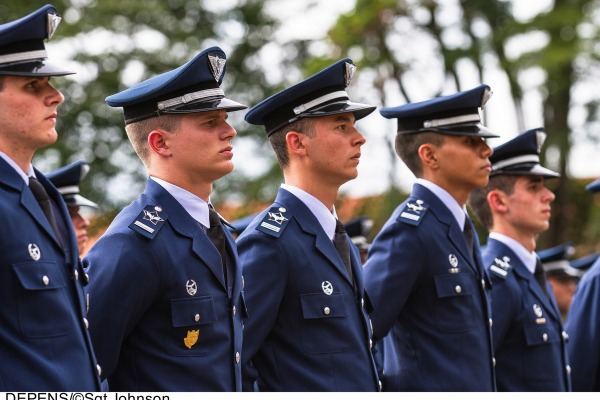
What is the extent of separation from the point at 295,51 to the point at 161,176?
51.4 ft

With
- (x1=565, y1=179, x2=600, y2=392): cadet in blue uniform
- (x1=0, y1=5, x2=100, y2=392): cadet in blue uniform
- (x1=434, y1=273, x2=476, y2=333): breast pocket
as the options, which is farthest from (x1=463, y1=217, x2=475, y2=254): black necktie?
(x1=0, y1=5, x2=100, y2=392): cadet in blue uniform

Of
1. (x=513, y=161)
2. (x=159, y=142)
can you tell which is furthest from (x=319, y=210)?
(x=513, y=161)

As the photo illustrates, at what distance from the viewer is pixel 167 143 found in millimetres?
4855

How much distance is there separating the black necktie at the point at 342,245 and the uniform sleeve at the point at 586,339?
2.81 meters

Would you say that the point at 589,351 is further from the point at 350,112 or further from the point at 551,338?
the point at 350,112

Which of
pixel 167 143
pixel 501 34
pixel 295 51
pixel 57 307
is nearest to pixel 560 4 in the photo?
pixel 501 34

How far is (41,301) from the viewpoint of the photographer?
3928mm

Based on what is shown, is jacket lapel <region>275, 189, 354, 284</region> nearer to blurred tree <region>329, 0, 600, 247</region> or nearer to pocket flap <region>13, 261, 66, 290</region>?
pocket flap <region>13, 261, 66, 290</region>

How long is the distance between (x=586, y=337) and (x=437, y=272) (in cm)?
215

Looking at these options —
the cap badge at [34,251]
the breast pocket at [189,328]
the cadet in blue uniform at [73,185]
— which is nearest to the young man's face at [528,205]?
the cadet in blue uniform at [73,185]

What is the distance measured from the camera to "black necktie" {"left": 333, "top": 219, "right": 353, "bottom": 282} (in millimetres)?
5488

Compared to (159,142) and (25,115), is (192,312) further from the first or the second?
(25,115)

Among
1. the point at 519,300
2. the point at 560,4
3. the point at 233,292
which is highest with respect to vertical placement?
the point at 560,4

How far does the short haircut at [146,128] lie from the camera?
16.0 feet
